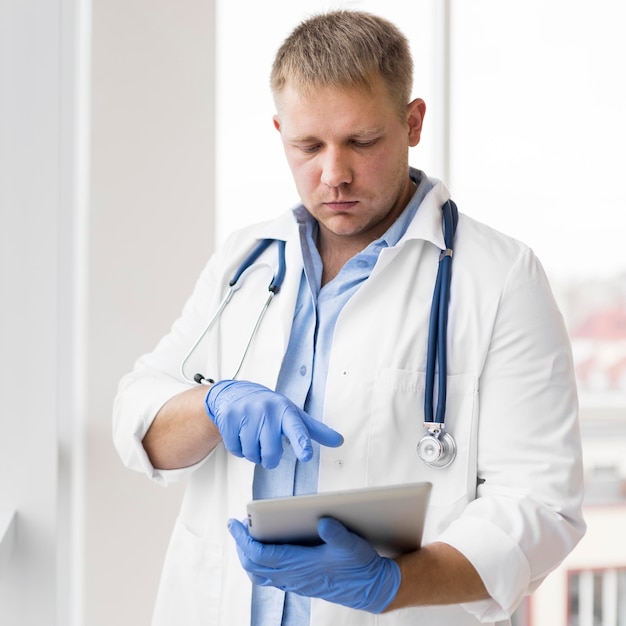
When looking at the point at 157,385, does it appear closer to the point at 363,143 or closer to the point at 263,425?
the point at 263,425

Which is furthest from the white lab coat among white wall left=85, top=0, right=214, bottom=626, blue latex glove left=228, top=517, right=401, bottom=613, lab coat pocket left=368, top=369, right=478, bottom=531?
white wall left=85, top=0, right=214, bottom=626

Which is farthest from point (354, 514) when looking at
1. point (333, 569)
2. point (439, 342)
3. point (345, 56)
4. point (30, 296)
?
point (30, 296)

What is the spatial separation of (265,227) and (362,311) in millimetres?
313

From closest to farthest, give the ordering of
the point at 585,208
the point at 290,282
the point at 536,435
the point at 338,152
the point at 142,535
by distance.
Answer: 1. the point at 536,435
2. the point at 338,152
3. the point at 290,282
4. the point at 142,535
5. the point at 585,208

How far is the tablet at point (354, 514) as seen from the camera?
921 mm

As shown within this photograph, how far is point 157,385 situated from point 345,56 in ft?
2.10

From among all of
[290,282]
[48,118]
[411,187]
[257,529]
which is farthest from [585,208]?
[257,529]

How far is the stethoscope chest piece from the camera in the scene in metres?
1.16

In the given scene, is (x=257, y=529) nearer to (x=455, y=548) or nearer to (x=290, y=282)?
(x=455, y=548)

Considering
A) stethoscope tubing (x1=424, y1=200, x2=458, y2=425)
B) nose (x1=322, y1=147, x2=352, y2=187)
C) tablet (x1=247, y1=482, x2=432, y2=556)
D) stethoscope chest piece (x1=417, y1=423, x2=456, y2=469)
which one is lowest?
tablet (x1=247, y1=482, x2=432, y2=556)

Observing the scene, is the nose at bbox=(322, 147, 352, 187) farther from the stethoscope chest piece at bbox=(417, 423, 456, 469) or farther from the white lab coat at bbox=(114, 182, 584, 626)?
the stethoscope chest piece at bbox=(417, 423, 456, 469)

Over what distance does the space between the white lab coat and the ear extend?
10 centimetres

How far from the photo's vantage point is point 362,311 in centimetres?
128

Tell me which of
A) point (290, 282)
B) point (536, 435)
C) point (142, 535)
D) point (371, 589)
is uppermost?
point (290, 282)
